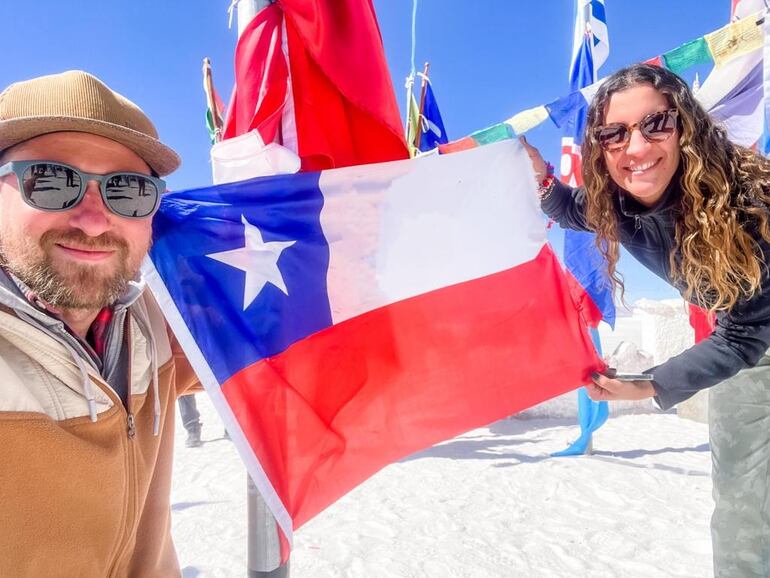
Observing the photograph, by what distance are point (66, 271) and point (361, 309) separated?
1096mm

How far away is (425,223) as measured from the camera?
2164 millimetres

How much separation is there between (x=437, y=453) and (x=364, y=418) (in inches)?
166

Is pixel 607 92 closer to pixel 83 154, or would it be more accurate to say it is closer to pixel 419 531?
pixel 83 154

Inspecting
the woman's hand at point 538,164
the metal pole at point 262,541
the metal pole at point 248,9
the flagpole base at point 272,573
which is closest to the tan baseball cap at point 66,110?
the metal pole at point 248,9

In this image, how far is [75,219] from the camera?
139 centimetres

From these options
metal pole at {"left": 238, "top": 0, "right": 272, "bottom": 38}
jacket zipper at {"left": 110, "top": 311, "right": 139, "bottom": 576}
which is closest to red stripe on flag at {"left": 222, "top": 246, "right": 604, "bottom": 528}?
jacket zipper at {"left": 110, "top": 311, "right": 139, "bottom": 576}

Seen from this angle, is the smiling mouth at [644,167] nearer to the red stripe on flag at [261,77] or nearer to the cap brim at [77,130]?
the red stripe on flag at [261,77]

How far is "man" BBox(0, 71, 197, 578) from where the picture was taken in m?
1.16

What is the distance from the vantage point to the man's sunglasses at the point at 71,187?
51.5 inches

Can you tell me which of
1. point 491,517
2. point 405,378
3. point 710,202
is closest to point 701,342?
point 710,202

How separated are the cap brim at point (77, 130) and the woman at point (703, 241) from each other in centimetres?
169

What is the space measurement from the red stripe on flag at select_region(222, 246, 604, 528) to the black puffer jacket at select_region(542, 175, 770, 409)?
33 centimetres

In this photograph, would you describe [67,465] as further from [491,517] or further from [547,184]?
[491,517]

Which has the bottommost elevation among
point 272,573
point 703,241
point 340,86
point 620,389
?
point 272,573
